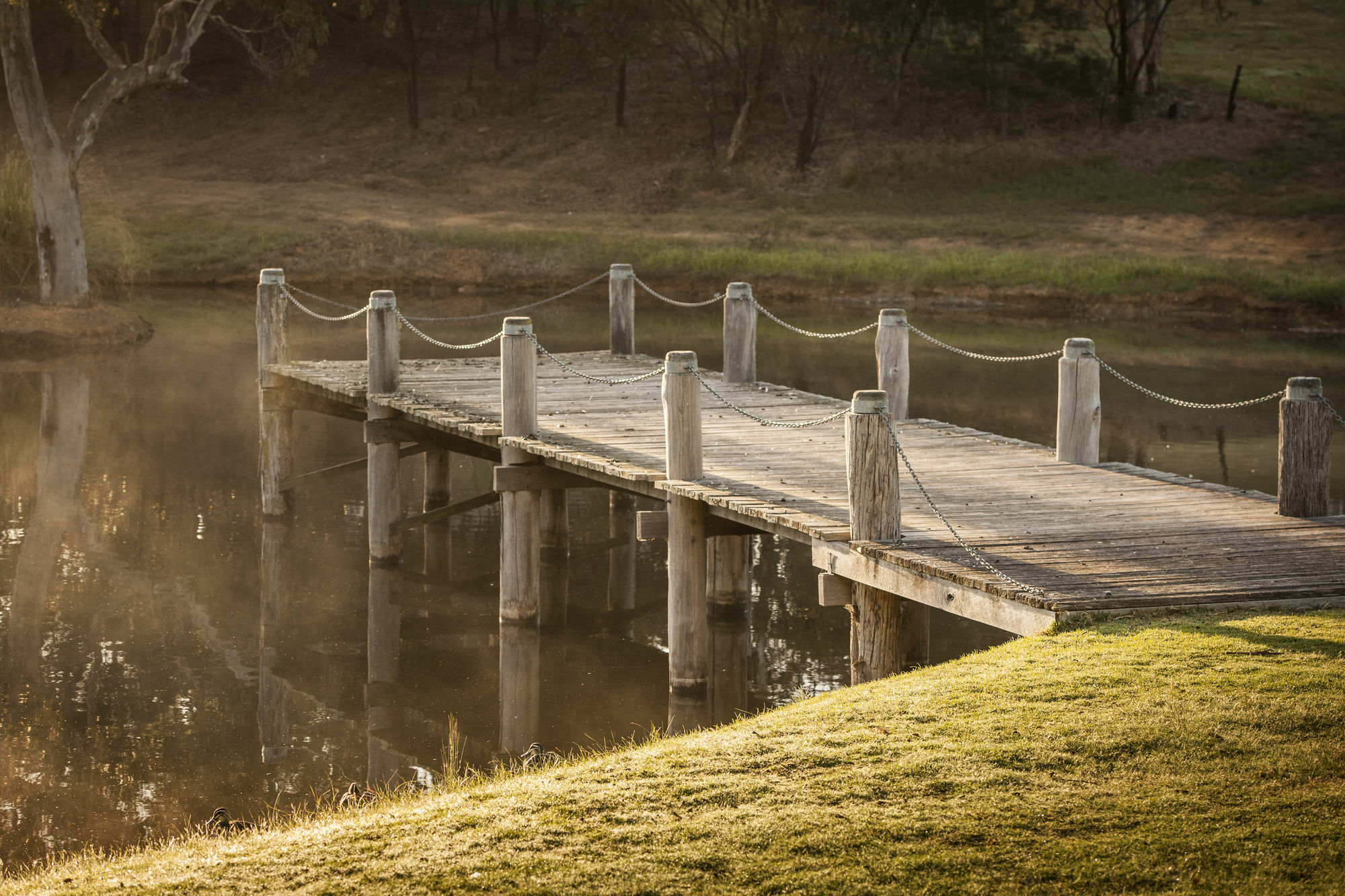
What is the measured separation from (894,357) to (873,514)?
518cm

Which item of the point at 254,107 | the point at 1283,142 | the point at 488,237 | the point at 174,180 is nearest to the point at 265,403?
the point at 488,237

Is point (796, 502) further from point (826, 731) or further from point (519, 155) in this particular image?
point (519, 155)

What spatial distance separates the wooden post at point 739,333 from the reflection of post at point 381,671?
167 inches

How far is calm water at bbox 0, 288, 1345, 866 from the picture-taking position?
1127 cm

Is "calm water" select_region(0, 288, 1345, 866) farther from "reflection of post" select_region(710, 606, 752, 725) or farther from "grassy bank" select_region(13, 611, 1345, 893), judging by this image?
"grassy bank" select_region(13, 611, 1345, 893)

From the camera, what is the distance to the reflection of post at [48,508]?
13.8 m

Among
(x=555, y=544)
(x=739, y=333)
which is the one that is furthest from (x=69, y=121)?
(x=739, y=333)

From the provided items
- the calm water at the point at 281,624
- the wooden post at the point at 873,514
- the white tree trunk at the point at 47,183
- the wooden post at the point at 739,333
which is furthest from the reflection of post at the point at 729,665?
the white tree trunk at the point at 47,183

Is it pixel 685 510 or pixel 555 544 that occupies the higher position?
pixel 685 510

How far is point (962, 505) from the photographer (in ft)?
36.7

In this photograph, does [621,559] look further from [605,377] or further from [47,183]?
[47,183]

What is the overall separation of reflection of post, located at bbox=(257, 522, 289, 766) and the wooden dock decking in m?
1.84

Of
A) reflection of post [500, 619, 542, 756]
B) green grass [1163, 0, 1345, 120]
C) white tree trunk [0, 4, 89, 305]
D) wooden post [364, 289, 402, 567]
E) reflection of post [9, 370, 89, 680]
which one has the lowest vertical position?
reflection of post [500, 619, 542, 756]

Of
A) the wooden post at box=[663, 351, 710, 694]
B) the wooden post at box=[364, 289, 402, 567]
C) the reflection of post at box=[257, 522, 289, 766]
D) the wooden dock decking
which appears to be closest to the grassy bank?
the wooden dock decking
